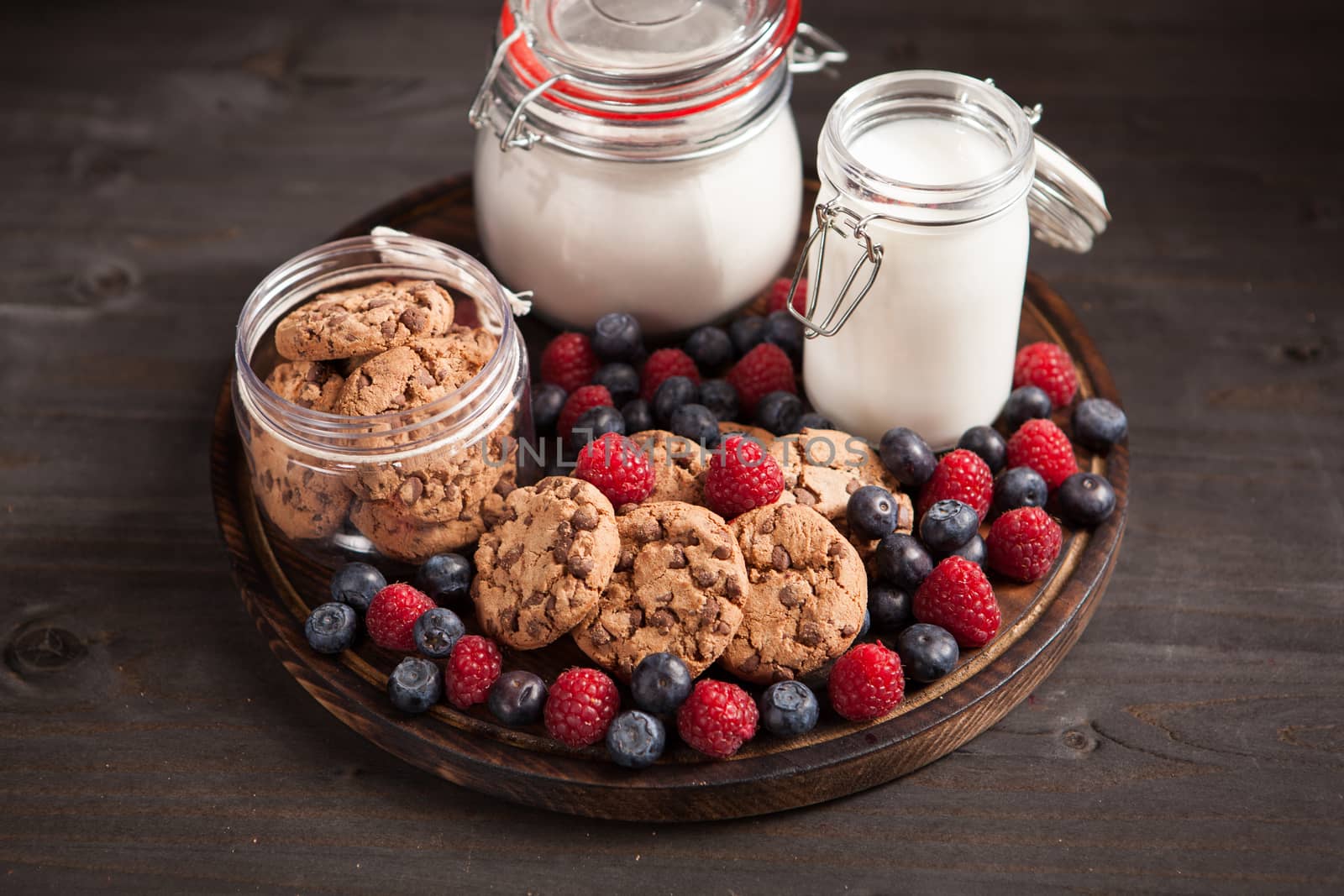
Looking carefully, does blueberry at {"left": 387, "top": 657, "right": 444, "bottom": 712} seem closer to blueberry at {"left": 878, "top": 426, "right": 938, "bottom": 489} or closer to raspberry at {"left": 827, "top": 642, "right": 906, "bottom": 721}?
raspberry at {"left": 827, "top": 642, "right": 906, "bottom": 721}

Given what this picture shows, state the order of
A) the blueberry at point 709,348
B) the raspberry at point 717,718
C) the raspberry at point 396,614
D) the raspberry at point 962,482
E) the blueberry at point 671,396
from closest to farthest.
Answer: the raspberry at point 717,718 < the raspberry at point 396,614 < the raspberry at point 962,482 < the blueberry at point 671,396 < the blueberry at point 709,348

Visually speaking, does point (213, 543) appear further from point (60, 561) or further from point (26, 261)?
point (26, 261)

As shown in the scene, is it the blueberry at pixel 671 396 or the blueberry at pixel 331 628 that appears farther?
the blueberry at pixel 671 396

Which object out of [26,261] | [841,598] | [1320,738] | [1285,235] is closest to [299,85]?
[26,261]

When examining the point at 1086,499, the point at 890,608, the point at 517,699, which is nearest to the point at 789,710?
the point at 890,608

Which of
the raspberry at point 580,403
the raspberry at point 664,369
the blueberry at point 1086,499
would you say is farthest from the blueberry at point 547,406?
the blueberry at point 1086,499

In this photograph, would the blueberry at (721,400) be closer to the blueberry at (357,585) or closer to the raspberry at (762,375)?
the raspberry at (762,375)
